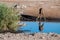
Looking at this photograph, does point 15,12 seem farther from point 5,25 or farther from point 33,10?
point 33,10

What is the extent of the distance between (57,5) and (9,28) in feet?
52.0

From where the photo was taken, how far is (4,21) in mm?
13805

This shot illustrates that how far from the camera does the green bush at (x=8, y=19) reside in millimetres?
13629

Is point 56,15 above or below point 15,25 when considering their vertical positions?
below

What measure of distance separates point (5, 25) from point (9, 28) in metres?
0.29

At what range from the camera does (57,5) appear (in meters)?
29.4

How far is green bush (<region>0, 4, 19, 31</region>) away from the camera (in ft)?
44.7

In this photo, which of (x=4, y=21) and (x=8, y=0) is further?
(x=8, y=0)

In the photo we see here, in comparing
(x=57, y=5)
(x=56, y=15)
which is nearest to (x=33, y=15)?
(x=56, y=15)

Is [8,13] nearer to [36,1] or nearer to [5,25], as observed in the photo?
[5,25]

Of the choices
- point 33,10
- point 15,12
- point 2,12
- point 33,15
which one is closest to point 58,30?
point 15,12

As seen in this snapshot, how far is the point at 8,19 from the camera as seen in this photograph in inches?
553

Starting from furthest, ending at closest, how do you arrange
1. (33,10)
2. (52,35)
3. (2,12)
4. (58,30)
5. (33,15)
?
(33,10) < (33,15) < (58,30) < (2,12) < (52,35)

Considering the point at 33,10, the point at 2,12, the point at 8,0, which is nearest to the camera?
the point at 2,12
